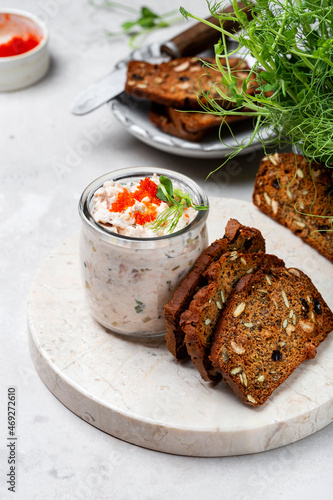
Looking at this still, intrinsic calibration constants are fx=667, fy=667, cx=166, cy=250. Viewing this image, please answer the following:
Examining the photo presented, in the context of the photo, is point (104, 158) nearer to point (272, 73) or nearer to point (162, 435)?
point (272, 73)

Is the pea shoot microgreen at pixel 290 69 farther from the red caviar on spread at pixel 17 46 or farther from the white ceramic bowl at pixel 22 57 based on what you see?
the red caviar on spread at pixel 17 46

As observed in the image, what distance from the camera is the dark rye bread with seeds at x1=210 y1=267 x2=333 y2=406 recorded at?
223 centimetres

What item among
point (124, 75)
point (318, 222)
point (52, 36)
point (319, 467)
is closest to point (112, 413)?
point (319, 467)

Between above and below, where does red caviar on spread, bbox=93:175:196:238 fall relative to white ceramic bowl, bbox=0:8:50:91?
above

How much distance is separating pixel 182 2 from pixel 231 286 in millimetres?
3055

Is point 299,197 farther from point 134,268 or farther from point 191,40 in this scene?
point 191,40

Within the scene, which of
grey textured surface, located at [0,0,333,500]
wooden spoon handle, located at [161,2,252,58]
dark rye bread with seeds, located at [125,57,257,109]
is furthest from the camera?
wooden spoon handle, located at [161,2,252,58]

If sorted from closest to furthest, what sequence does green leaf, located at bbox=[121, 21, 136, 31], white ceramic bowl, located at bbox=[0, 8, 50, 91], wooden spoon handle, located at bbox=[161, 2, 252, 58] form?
wooden spoon handle, located at bbox=[161, 2, 252, 58] < white ceramic bowl, located at bbox=[0, 8, 50, 91] < green leaf, located at bbox=[121, 21, 136, 31]

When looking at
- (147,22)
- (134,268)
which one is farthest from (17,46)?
(134,268)

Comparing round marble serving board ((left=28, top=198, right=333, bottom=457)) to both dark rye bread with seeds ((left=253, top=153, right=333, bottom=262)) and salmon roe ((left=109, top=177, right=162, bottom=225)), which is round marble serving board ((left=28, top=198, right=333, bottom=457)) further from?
salmon roe ((left=109, top=177, right=162, bottom=225))

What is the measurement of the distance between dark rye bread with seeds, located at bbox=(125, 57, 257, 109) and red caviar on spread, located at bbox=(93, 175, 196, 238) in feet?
3.90

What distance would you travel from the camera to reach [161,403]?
2273 millimetres

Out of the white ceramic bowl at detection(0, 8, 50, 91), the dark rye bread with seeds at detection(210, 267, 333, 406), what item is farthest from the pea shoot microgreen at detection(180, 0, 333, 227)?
the white ceramic bowl at detection(0, 8, 50, 91)

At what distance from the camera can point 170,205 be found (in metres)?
2.37
